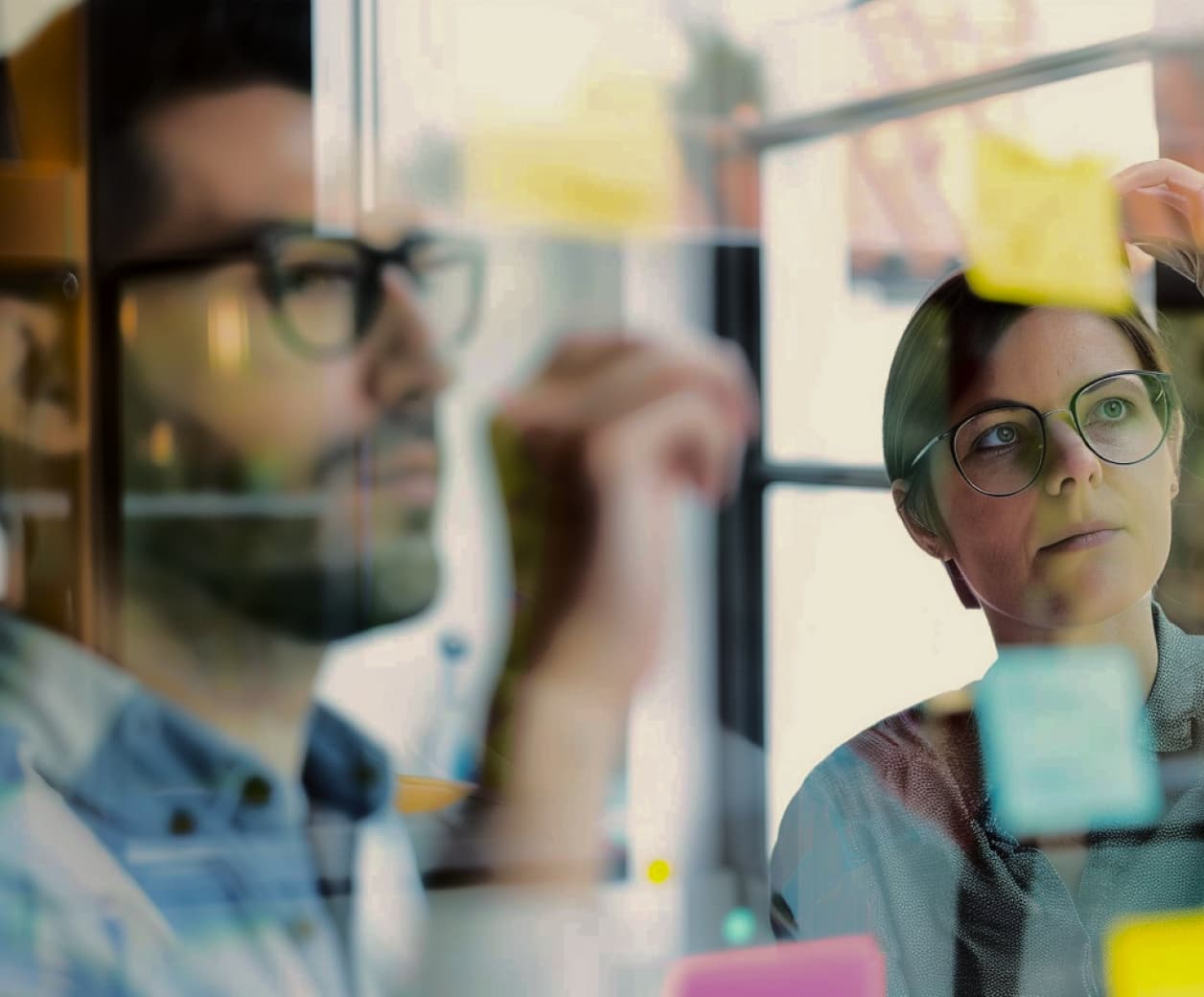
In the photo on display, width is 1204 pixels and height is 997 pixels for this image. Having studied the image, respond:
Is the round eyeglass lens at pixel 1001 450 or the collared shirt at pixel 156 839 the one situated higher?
the round eyeglass lens at pixel 1001 450

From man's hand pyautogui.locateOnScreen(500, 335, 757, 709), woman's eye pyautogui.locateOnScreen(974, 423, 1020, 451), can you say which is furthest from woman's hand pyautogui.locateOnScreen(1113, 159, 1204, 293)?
man's hand pyautogui.locateOnScreen(500, 335, 757, 709)

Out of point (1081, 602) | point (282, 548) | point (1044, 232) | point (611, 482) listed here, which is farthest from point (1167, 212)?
point (282, 548)

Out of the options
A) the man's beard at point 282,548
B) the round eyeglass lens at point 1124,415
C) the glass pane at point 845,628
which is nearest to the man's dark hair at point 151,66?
the man's beard at point 282,548

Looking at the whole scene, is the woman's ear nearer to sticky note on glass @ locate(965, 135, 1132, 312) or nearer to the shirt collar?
sticky note on glass @ locate(965, 135, 1132, 312)

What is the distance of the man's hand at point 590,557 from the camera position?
878mm

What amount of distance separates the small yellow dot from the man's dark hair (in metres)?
0.54

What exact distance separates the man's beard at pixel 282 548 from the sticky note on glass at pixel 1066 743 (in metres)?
0.49

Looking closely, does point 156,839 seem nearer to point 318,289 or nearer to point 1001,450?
point 318,289

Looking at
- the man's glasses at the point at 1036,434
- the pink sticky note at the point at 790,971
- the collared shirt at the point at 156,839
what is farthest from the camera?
the man's glasses at the point at 1036,434

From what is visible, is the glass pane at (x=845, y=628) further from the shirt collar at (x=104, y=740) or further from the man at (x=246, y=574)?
the shirt collar at (x=104, y=740)

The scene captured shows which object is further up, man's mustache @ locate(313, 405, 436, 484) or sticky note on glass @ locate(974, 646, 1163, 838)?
man's mustache @ locate(313, 405, 436, 484)

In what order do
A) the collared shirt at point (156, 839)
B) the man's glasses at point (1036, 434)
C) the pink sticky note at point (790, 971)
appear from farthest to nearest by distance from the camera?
the man's glasses at point (1036, 434) < the pink sticky note at point (790, 971) < the collared shirt at point (156, 839)

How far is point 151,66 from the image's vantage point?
0.84 metres

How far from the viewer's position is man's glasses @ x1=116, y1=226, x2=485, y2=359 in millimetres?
846
